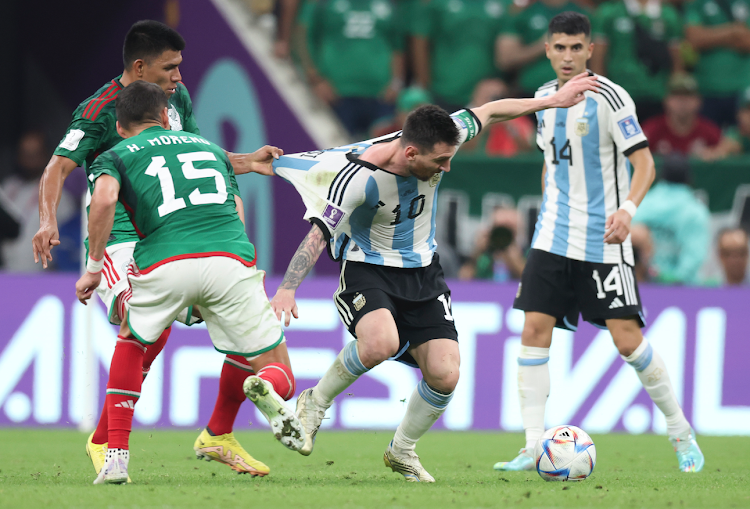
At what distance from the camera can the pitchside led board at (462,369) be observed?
8523 millimetres

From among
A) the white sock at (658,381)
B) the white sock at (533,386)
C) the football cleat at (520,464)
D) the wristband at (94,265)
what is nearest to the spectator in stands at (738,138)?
the white sock at (658,381)

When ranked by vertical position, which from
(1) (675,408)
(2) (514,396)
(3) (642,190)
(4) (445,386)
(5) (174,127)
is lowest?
(2) (514,396)

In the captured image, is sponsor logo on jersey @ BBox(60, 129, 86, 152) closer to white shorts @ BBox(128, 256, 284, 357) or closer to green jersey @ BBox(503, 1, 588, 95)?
white shorts @ BBox(128, 256, 284, 357)

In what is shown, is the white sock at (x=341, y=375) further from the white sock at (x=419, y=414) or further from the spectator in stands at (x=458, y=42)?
the spectator in stands at (x=458, y=42)

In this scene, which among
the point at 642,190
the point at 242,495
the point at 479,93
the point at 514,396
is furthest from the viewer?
the point at 479,93

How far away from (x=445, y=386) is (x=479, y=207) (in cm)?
450

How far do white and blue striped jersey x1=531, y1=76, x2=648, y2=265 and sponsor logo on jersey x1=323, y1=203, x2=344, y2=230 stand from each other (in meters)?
1.66

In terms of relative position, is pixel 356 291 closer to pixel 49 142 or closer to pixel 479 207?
pixel 479 207

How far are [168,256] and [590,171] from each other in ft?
9.19

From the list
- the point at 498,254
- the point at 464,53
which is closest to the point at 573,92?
the point at 498,254

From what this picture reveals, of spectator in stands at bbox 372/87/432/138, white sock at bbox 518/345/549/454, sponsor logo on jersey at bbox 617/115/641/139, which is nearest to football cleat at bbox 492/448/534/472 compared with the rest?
white sock at bbox 518/345/549/454

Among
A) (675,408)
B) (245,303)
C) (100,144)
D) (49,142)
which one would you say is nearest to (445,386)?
(245,303)

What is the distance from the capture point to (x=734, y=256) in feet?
30.7

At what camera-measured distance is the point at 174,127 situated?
5668 mm
